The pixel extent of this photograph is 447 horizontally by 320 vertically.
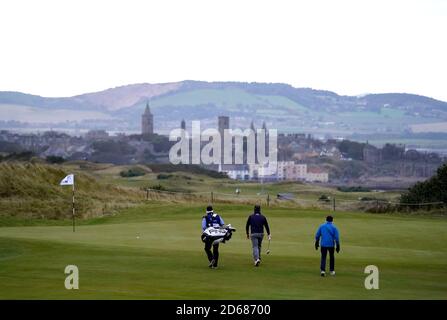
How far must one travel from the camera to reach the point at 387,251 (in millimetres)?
31594

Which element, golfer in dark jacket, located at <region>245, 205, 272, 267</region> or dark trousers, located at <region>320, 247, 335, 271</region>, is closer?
dark trousers, located at <region>320, 247, 335, 271</region>

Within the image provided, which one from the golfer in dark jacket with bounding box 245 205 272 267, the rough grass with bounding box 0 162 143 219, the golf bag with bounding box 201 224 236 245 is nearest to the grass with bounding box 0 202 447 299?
the golfer in dark jacket with bounding box 245 205 272 267

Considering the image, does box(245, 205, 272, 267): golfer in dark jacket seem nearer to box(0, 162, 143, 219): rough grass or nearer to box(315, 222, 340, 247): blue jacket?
box(315, 222, 340, 247): blue jacket

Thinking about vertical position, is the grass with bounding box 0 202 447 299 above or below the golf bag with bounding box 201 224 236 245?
below

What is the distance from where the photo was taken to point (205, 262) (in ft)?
89.1

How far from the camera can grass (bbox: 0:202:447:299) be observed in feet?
69.3

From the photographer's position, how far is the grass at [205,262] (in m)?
21.1

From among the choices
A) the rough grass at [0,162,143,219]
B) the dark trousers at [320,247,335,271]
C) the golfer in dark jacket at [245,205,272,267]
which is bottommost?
the rough grass at [0,162,143,219]

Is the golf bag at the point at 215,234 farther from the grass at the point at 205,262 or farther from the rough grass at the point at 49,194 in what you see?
the rough grass at the point at 49,194

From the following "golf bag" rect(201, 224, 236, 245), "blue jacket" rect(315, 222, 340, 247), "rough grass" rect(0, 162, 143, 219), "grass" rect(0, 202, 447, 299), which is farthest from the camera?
"rough grass" rect(0, 162, 143, 219)

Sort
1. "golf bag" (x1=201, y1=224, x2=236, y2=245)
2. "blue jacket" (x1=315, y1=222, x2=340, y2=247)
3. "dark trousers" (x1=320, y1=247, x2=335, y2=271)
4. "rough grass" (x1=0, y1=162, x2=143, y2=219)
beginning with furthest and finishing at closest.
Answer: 1. "rough grass" (x1=0, y1=162, x2=143, y2=219)
2. "golf bag" (x1=201, y1=224, x2=236, y2=245)
3. "blue jacket" (x1=315, y1=222, x2=340, y2=247)
4. "dark trousers" (x1=320, y1=247, x2=335, y2=271)

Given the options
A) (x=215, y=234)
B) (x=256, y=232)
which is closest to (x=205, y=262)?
(x=215, y=234)

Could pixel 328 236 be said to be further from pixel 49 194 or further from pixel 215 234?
pixel 49 194

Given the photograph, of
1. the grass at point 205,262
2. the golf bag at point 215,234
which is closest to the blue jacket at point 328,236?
the grass at point 205,262
